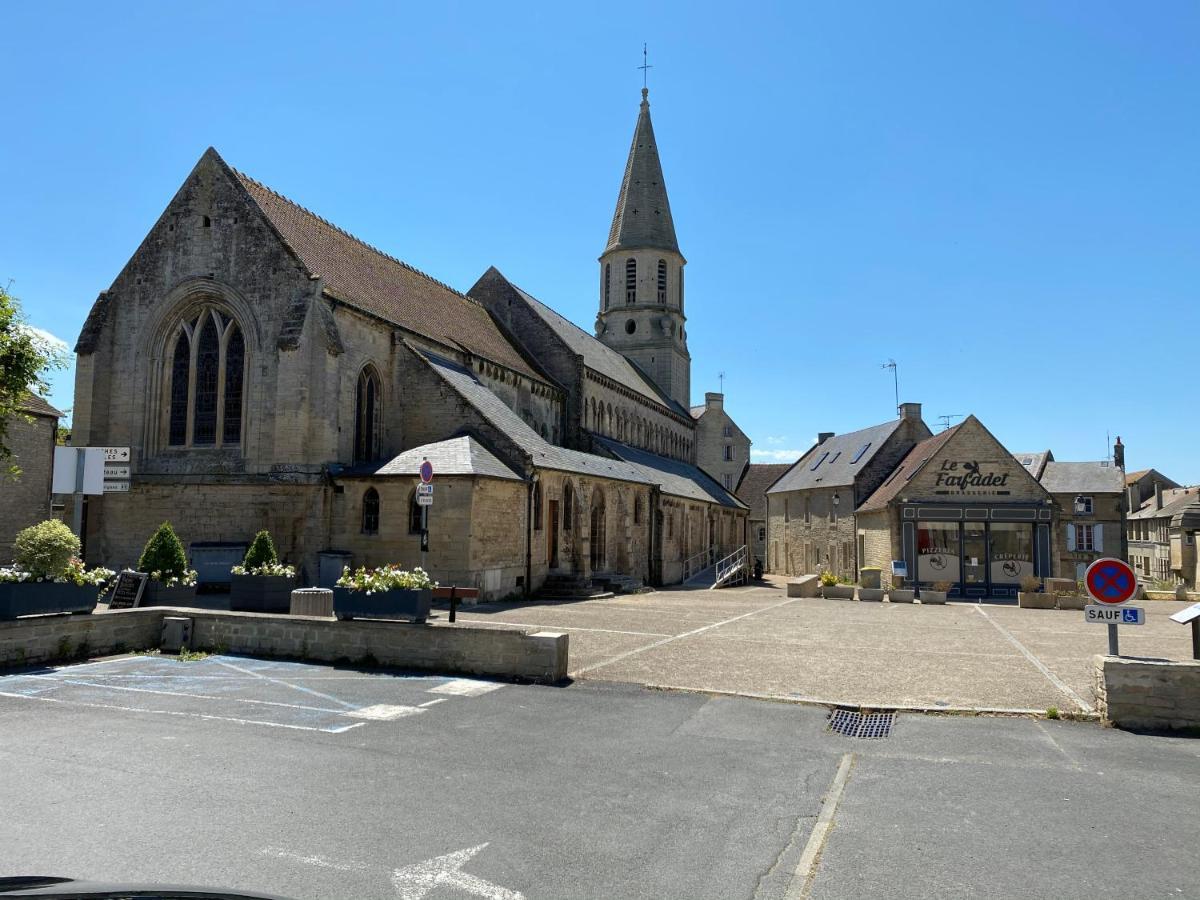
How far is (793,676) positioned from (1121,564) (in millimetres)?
4141

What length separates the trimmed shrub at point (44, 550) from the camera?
35.4 ft

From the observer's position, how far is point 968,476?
3094cm

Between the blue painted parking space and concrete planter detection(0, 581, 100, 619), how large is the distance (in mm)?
816

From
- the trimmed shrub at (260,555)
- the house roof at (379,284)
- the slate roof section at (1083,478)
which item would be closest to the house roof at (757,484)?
the slate roof section at (1083,478)

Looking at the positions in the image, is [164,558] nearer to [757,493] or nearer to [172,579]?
[172,579]

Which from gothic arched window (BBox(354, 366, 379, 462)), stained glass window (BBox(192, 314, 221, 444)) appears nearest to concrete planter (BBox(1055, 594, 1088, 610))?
gothic arched window (BBox(354, 366, 379, 462))

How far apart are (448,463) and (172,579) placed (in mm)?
8127

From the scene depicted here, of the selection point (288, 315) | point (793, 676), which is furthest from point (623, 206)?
point (793, 676)

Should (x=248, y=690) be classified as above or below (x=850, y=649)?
above

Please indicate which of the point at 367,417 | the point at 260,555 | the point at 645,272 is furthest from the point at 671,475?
the point at 260,555

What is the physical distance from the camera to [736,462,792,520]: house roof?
6250cm

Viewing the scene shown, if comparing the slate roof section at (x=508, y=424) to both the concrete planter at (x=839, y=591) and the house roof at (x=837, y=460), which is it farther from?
the house roof at (x=837, y=460)

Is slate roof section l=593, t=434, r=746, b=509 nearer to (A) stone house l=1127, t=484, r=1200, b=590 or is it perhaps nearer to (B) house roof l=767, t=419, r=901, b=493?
(B) house roof l=767, t=419, r=901, b=493

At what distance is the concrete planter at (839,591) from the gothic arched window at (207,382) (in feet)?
61.5
